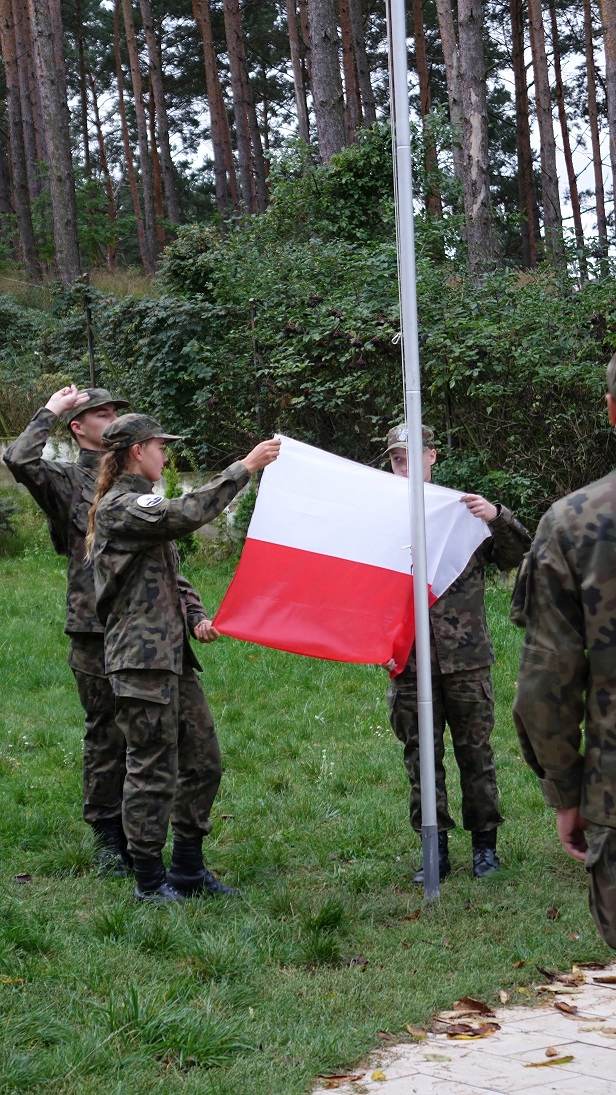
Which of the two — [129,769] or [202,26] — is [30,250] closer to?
[202,26]

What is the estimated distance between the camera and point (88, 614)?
232 inches

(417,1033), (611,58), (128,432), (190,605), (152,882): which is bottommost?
(417,1033)

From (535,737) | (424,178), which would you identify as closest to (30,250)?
(424,178)

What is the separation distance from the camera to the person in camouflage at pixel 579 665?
2.81 meters

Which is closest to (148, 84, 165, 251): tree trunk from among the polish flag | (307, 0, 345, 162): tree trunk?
(307, 0, 345, 162): tree trunk

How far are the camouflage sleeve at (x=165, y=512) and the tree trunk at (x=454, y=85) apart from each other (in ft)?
44.8

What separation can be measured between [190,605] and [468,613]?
1.38 meters

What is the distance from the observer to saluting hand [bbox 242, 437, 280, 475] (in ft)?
17.1

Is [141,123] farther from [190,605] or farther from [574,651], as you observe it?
[574,651]

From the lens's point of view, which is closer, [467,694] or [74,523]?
[467,694]

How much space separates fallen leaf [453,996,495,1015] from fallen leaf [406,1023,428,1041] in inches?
9.6

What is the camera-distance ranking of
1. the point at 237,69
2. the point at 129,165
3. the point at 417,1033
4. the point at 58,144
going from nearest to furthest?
the point at 417,1033, the point at 58,144, the point at 237,69, the point at 129,165

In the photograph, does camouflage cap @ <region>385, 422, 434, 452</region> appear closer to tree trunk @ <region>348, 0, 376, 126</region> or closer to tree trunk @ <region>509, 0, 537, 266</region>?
tree trunk @ <region>509, 0, 537, 266</region>

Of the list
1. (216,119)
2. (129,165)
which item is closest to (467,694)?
(216,119)
